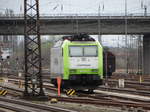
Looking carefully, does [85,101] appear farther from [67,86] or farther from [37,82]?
[67,86]

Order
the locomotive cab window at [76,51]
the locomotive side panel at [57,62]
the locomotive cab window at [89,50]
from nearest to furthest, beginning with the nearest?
the locomotive cab window at [76,51], the locomotive cab window at [89,50], the locomotive side panel at [57,62]

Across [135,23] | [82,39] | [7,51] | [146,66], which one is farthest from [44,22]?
[82,39]

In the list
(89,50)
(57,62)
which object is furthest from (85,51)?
(57,62)

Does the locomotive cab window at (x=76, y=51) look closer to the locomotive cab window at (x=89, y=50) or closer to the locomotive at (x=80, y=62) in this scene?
the locomotive at (x=80, y=62)

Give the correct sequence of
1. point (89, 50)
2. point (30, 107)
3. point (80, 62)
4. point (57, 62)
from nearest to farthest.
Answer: point (30, 107)
point (80, 62)
point (89, 50)
point (57, 62)

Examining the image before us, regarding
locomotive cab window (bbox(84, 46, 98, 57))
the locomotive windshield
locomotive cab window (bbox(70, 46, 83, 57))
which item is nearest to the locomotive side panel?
locomotive cab window (bbox(70, 46, 83, 57))

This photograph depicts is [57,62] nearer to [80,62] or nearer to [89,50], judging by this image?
[80,62]

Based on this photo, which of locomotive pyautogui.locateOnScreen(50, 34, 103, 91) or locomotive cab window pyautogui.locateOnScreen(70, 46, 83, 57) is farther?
locomotive cab window pyautogui.locateOnScreen(70, 46, 83, 57)

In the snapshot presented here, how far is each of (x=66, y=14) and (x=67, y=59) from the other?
112 ft

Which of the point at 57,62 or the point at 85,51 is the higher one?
the point at 85,51

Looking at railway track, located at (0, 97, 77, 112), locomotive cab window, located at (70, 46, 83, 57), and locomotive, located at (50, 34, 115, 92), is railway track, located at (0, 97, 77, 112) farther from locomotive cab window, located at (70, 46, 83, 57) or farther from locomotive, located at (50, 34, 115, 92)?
locomotive cab window, located at (70, 46, 83, 57)

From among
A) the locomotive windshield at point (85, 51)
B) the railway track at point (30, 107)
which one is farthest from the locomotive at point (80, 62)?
the railway track at point (30, 107)

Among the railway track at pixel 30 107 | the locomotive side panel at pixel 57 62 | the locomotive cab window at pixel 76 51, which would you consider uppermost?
the locomotive cab window at pixel 76 51

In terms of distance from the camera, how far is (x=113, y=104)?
16.1 meters
